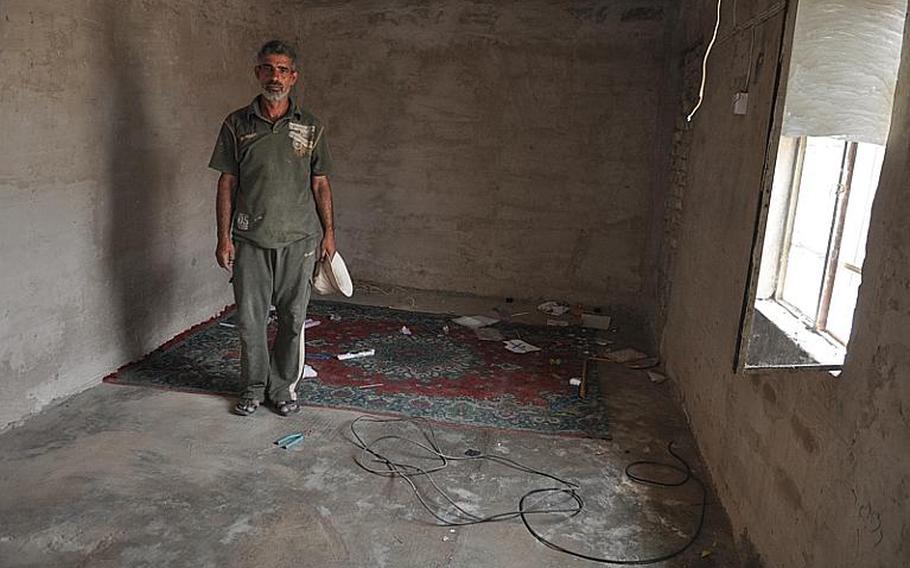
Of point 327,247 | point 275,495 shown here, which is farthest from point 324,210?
point 275,495

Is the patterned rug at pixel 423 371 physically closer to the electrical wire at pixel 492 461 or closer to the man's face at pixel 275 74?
the electrical wire at pixel 492 461

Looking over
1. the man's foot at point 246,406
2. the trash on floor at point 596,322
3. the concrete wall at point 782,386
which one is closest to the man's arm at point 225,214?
the man's foot at point 246,406

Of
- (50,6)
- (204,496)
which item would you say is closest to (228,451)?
(204,496)

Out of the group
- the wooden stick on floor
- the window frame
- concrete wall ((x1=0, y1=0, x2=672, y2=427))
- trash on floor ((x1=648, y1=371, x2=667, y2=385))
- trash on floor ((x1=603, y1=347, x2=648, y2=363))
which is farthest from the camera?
trash on floor ((x1=603, y1=347, x2=648, y2=363))

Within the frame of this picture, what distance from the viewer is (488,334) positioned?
16.0 feet

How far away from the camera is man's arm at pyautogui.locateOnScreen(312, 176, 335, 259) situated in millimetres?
3439

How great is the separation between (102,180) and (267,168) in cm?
98

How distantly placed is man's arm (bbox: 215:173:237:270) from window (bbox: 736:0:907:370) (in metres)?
2.35

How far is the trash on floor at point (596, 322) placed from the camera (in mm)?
5199

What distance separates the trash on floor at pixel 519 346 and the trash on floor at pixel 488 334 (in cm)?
11

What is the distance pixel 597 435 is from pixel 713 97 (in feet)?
6.01

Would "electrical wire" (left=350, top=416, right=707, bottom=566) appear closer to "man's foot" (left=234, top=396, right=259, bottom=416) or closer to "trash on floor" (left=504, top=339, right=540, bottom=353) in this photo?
"man's foot" (left=234, top=396, right=259, bottom=416)

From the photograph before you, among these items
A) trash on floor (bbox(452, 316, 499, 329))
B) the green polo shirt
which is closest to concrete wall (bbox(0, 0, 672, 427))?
trash on floor (bbox(452, 316, 499, 329))

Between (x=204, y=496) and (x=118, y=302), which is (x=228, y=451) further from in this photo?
(x=118, y=302)
